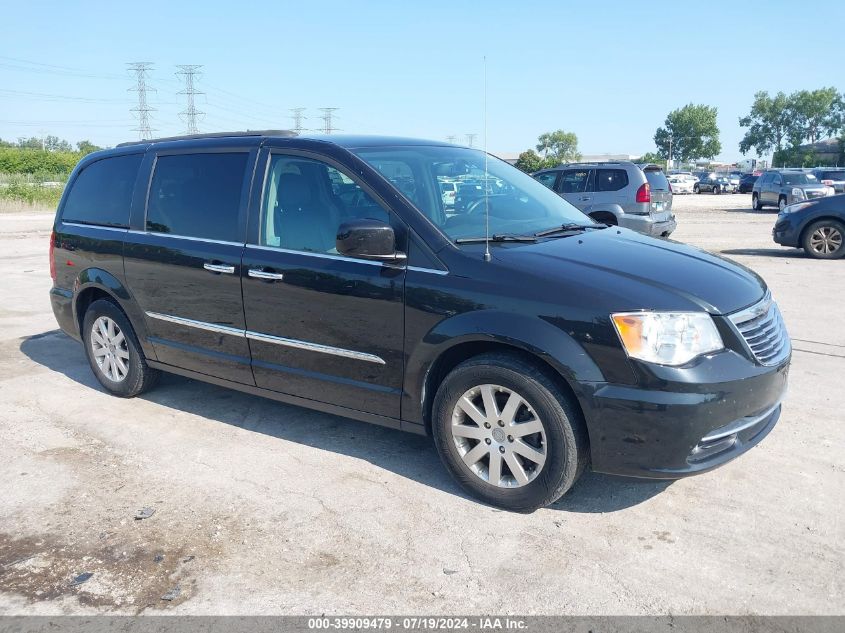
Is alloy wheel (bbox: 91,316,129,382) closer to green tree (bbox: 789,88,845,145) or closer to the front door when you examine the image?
the front door

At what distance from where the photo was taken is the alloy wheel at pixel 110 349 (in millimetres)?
5605

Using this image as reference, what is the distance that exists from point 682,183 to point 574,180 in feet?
143

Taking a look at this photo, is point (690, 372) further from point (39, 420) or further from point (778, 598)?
point (39, 420)

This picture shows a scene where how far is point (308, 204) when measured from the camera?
4.42 metres

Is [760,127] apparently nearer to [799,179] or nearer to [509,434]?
[799,179]

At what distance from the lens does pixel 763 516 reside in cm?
361

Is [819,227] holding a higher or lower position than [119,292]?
higher

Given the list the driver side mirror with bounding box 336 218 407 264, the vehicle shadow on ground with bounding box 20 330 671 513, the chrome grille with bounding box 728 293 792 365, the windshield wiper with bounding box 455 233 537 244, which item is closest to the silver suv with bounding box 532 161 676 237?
the vehicle shadow on ground with bounding box 20 330 671 513

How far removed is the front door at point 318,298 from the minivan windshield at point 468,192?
0.78ft

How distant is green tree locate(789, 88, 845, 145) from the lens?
128m

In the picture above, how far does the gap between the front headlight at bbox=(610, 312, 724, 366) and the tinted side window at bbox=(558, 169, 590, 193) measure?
37.2ft

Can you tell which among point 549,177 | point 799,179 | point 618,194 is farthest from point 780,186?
point 618,194

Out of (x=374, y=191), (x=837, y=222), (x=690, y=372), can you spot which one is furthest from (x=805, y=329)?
(x=837, y=222)

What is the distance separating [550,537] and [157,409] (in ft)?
10.6
